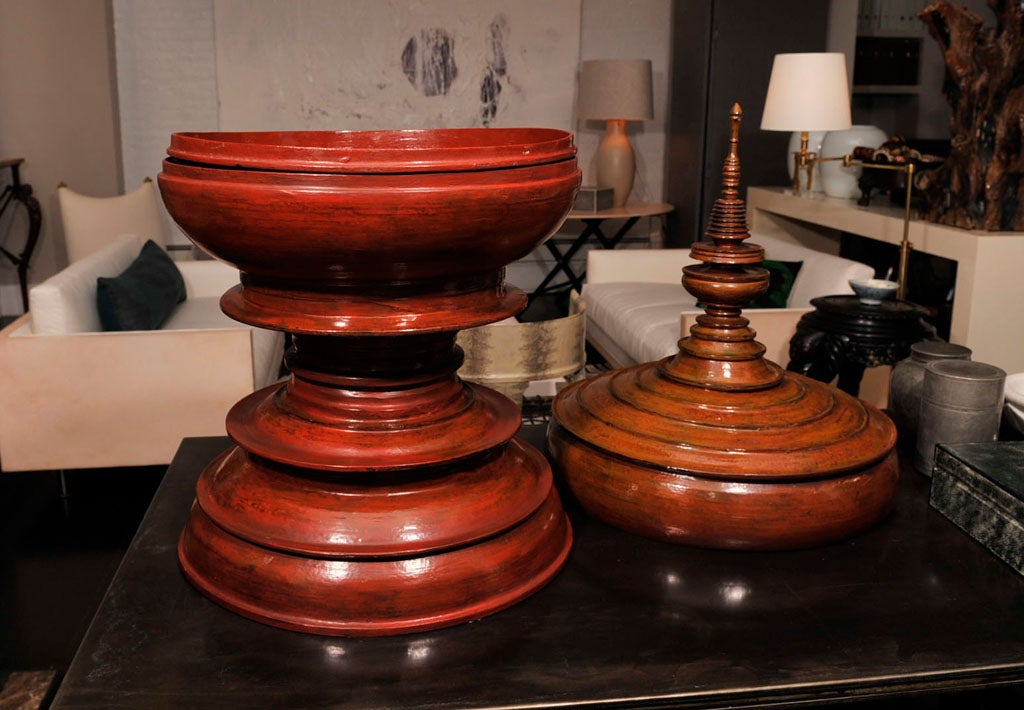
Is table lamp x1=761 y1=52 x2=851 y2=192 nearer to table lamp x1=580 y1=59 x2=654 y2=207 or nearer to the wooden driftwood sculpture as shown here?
the wooden driftwood sculpture

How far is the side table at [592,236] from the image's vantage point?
247 inches

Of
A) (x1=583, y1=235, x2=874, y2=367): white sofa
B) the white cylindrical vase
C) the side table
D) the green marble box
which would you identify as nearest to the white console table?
(x1=583, y1=235, x2=874, y2=367): white sofa

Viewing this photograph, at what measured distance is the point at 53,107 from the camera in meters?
5.93

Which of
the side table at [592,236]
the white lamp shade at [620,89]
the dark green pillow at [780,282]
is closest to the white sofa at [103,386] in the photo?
the dark green pillow at [780,282]

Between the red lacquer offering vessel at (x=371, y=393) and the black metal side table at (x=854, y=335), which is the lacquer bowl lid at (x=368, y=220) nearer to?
the red lacquer offering vessel at (x=371, y=393)

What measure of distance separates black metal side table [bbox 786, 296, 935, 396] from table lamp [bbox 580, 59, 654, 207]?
3.32 metres

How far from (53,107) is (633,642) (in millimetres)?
6124

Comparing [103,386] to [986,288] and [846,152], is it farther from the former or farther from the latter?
[846,152]

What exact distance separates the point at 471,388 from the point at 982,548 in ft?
1.48

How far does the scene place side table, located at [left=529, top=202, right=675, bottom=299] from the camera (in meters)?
6.27

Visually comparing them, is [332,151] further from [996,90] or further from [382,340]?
[996,90]

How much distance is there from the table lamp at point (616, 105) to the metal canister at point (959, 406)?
5362mm

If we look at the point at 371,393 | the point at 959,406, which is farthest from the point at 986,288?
the point at 371,393

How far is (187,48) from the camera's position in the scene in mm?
6426
